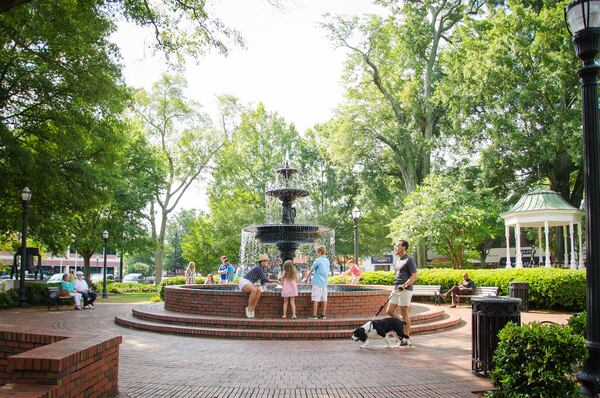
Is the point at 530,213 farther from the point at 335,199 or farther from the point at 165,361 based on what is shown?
the point at 335,199

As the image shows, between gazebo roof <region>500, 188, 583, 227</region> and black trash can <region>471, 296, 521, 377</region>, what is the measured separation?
56.6 ft

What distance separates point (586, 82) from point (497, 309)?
120 inches

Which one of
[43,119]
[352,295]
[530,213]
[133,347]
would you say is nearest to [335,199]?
[530,213]

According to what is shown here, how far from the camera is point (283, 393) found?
5.73m

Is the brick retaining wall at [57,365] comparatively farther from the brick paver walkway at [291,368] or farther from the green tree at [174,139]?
the green tree at [174,139]

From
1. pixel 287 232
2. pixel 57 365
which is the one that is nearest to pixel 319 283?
pixel 287 232

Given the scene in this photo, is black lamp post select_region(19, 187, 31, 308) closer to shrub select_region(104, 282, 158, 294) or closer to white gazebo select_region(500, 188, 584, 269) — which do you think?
shrub select_region(104, 282, 158, 294)

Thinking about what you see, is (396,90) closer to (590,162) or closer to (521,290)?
(521,290)

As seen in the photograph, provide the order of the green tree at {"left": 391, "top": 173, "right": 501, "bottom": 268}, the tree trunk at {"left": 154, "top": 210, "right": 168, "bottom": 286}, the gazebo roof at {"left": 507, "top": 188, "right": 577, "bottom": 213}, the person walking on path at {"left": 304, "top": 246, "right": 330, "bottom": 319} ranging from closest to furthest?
the person walking on path at {"left": 304, "top": 246, "right": 330, "bottom": 319} → the gazebo roof at {"left": 507, "top": 188, "right": 577, "bottom": 213} → the green tree at {"left": 391, "top": 173, "right": 501, "bottom": 268} → the tree trunk at {"left": 154, "top": 210, "right": 168, "bottom": 286}

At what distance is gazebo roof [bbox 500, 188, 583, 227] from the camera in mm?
21609

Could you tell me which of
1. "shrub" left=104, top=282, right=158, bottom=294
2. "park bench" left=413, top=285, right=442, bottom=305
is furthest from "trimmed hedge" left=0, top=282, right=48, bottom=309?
"park bench" left=413, top=285, right=442, bottom=305

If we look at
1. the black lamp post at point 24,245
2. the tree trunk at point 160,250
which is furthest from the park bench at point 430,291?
the tree trunk at point 160,250

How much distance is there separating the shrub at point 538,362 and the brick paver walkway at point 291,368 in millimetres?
710

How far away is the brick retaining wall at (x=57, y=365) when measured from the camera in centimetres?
417
